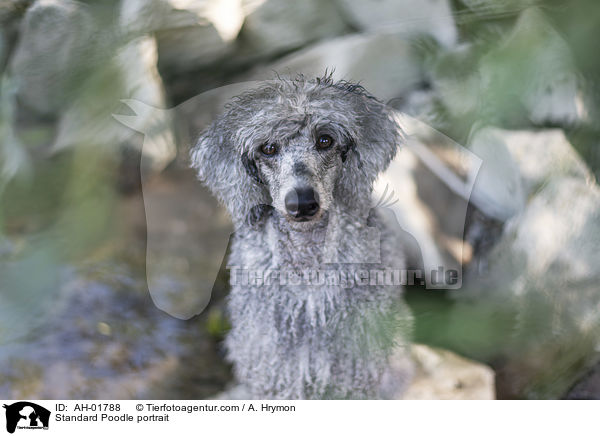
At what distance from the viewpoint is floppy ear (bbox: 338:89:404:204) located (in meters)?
1.19

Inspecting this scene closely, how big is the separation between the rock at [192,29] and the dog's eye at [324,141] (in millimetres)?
318

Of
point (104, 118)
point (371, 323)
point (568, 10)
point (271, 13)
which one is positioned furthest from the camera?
point (371, 323)

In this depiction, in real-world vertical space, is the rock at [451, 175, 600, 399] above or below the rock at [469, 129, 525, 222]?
below

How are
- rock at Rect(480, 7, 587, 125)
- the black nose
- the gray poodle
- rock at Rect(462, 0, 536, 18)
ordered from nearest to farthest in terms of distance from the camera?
rock at Rect(480, 7, 587, 125)
rock at Rect(462, 0, 536, 18)
the black nose
the gray poodle

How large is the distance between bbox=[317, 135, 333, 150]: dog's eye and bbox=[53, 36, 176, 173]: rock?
377mm

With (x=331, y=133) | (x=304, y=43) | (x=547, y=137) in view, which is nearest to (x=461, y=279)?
(x=547, y=137)

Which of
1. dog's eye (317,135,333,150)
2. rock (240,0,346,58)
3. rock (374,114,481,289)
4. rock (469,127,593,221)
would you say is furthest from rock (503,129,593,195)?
rock (240,0,346,58)

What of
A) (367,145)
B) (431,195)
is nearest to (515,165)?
(431,195)

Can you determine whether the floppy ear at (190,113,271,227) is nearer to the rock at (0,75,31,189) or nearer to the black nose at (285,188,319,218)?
the black nose at (285,188,319,218)

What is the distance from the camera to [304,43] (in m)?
1.20

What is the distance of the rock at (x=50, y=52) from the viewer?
3.44 ft

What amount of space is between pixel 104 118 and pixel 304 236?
527 millimetres

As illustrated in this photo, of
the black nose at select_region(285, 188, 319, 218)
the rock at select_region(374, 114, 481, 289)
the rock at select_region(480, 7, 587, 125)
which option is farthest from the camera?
the rock at select_region(374, 114, 481, 289)
